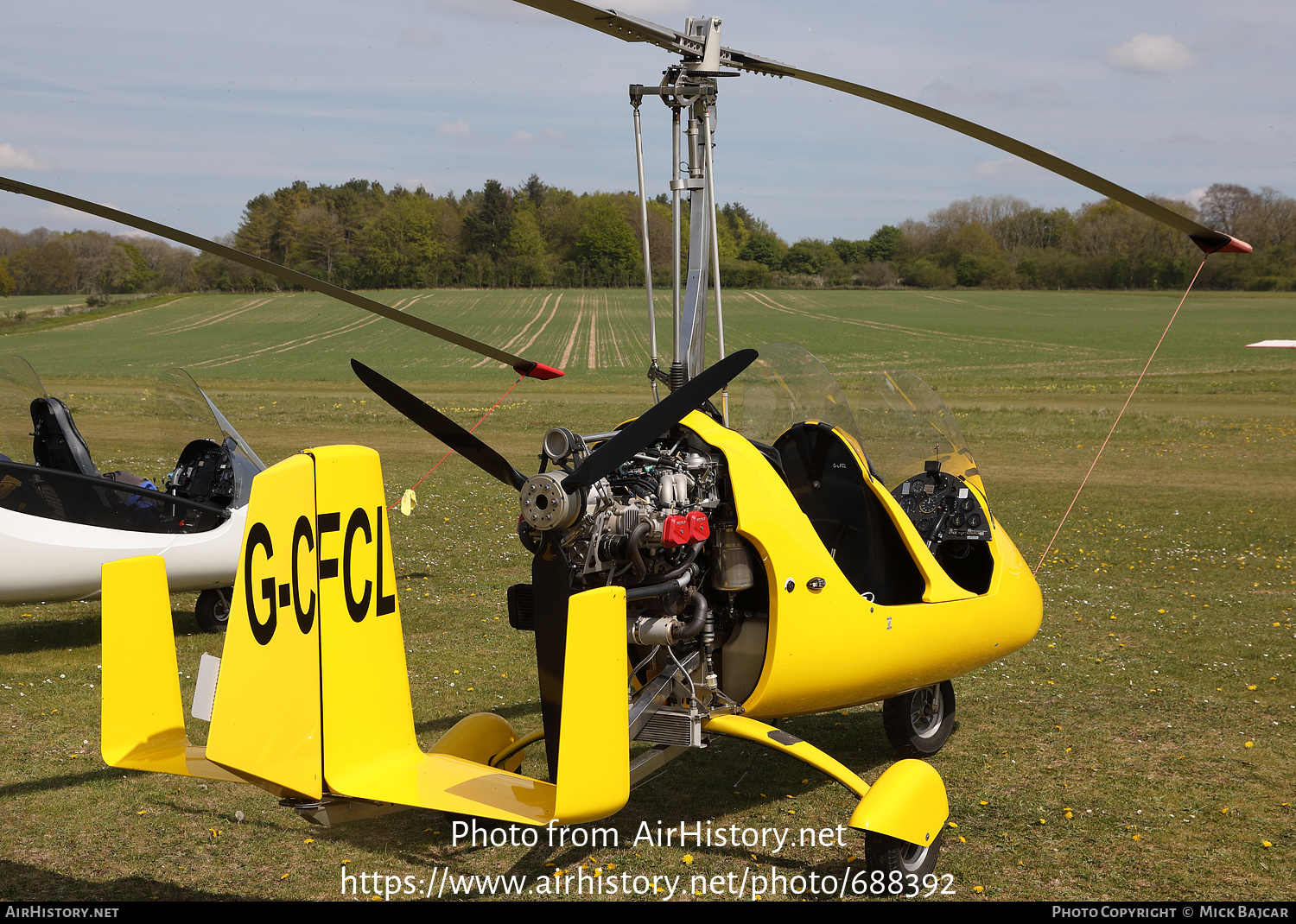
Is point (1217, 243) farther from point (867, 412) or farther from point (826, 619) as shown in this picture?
point (826, 619)

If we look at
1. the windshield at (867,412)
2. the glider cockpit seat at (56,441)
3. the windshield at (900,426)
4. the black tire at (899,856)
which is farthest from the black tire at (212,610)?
the black tire at (899,856)

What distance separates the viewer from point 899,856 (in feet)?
14.1

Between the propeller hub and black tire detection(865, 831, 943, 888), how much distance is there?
1806 millimetres

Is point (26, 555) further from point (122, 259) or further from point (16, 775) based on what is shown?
point (122, 259)

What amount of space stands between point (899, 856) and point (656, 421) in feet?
6.87

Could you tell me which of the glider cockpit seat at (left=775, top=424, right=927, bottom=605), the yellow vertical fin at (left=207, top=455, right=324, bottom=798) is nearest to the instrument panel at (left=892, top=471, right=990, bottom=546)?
the glider cockpit seat at (left=775, top=424, right=927, bottom=605)

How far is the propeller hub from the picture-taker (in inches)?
154

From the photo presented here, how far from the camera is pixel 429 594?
9.61 m

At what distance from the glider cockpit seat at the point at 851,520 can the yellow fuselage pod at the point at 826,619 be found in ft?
0.23

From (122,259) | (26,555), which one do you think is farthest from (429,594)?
(122,259)

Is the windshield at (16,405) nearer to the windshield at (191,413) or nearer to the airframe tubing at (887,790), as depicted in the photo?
the windshield at (191,413)

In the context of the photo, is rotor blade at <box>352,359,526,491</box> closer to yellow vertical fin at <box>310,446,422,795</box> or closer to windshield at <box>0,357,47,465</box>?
yellow vertical fin at <box>310,446,422,795</box>

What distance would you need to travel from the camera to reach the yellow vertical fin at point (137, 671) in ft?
11.6

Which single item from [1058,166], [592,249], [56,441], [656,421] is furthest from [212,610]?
[592,249]
